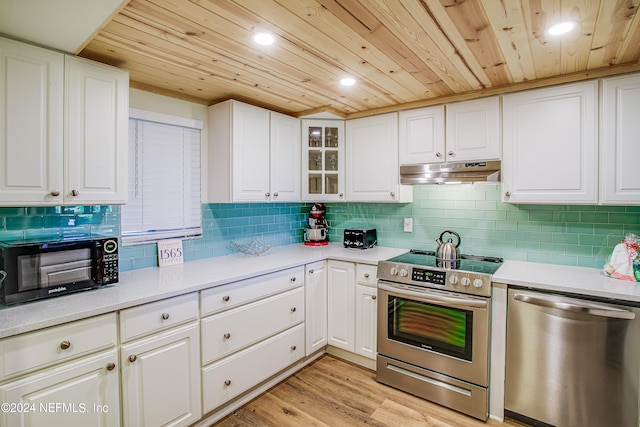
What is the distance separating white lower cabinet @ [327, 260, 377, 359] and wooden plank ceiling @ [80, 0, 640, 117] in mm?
1474

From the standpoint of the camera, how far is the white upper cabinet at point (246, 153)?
257 cm

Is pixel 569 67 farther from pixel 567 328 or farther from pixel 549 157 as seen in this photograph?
pixel 567 328

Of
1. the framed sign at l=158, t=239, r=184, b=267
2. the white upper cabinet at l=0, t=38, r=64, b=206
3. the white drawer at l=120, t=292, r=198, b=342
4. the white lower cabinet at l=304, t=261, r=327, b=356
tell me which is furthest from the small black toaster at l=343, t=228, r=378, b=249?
the white upper cabinet at l=0, t=38, r=64, b=206

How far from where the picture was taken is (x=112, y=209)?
2.16 meters

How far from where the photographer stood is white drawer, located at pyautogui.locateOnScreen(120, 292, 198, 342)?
1.65 m

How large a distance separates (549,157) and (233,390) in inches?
106

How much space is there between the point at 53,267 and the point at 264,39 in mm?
1593

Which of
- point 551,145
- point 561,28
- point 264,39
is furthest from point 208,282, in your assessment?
point 551,145

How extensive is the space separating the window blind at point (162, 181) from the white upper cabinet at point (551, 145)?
2.44 m

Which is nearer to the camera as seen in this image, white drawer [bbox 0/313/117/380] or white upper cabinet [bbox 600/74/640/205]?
white drawer [bbox 0/313/117/380]

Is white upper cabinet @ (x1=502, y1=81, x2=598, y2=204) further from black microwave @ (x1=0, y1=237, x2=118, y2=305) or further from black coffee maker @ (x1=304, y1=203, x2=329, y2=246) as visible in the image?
black microwave @ (x1=0, y1=237, x2=118, y2=305)

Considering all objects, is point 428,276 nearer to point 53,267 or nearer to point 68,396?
point 68,396

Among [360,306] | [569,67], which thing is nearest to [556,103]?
[569,67]

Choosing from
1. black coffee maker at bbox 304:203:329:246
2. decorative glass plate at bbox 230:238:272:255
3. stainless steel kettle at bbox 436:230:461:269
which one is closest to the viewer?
stainless steel kettle at bbox 436:230:461:269
